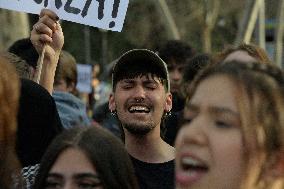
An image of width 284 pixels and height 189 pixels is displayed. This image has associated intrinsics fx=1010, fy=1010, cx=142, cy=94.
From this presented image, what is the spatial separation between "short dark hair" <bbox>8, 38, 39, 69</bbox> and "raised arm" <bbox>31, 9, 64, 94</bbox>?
2.19ft

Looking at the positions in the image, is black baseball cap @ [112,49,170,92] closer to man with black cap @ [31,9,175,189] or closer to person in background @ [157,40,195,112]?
man with black cap @ [31,9,175,189]

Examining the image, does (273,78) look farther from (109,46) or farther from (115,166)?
(109,46)

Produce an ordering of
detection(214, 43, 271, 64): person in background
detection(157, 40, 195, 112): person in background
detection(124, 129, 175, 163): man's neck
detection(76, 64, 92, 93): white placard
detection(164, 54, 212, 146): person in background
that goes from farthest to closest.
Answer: detection(76, 64, 92, 93): white placard, detection(157, 40, 195, 112): person in background, detection(164, 54, 212, 146): person in background, detection(124, 129, 175, 163): man's neck, detection(214, 43, 271, 64): person in background

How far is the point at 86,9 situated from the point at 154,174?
985 millimetres

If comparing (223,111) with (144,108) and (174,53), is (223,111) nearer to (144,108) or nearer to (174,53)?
(144,108)

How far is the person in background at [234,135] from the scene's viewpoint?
2898 mm

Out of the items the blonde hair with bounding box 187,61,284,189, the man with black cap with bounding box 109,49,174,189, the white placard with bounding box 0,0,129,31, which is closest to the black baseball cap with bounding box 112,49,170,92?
the man with black cap with bounding box 109,49,174,189

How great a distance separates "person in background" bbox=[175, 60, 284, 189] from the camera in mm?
2898

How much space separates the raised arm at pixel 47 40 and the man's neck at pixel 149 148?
460 mm

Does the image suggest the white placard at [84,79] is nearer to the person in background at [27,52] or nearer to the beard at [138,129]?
the person in background at [27,52]

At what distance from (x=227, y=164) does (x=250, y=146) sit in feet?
0.27

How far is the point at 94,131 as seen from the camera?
363 centimetres

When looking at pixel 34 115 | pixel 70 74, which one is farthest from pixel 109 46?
pixel 34 115

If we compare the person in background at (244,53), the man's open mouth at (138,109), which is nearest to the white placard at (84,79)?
the man's open mouth at (138,109)
